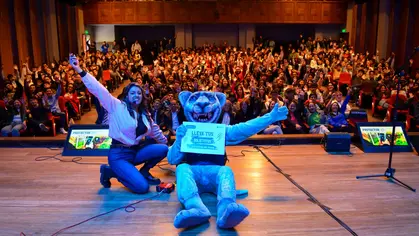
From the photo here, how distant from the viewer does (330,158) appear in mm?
5145

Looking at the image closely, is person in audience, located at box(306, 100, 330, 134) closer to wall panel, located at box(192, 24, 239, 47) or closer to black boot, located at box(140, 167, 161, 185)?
black boot, located at box(140, 167, 161, 185)

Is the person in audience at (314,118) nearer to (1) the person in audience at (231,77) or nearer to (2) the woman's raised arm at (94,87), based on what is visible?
(1) the person in audience at (231,77)

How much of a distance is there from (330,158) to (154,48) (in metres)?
15.1

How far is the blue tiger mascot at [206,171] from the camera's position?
311cm

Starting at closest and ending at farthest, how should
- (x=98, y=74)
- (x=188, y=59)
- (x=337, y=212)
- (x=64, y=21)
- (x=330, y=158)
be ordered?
(x=337, y=212), (x=330, y=158), (x=98, y=74), (x=188, y=59), (x=64, y=21)

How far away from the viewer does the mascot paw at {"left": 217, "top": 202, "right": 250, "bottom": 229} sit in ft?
9.90

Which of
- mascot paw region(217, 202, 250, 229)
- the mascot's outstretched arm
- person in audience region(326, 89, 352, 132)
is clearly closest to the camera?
mascot paw region(217, 202, 250, 229)

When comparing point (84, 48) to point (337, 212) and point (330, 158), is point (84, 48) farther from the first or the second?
point (337, 212)

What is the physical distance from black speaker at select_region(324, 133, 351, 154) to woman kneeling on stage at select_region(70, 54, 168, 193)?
244 centimetres

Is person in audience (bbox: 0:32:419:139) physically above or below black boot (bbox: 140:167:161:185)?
above

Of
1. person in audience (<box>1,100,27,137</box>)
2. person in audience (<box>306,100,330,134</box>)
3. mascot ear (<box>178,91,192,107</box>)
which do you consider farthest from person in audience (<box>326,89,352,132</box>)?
person in audience (<box>1,100,27,137</box>)

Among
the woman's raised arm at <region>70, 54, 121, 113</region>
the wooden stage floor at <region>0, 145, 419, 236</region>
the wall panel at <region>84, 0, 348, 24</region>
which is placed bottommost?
the wooden stage floor at <region>0, 145, 419, 236</region>

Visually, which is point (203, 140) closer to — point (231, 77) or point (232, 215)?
point (232, 215)

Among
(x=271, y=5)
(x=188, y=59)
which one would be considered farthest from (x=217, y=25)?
(x=188, y=59)
